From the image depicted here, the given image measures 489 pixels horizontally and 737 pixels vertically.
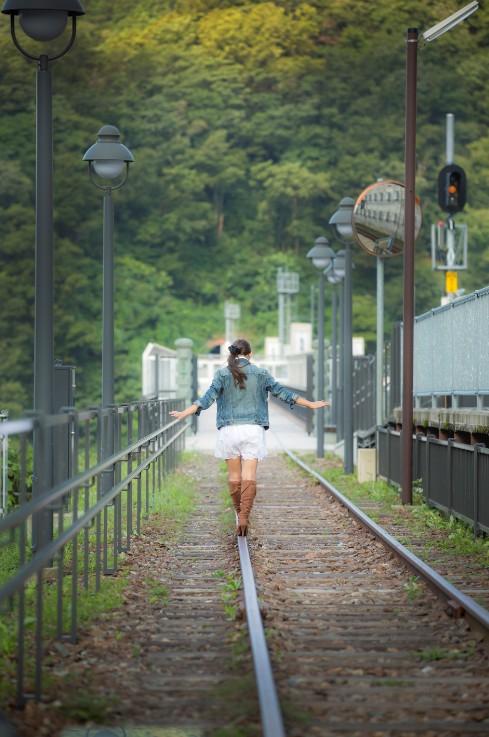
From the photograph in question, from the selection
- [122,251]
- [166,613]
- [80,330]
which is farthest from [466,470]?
[122,251]

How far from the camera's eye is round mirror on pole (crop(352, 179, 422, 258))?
22.1m

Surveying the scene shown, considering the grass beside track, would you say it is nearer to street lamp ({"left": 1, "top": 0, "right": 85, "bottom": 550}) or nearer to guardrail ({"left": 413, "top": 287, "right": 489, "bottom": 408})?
guardrail ({"left": 413, "top": 287, "right": 489, "bottom": 408})

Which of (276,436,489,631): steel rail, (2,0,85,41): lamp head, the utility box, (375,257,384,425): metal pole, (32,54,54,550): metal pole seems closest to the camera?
(276,436,489,631): steel rail

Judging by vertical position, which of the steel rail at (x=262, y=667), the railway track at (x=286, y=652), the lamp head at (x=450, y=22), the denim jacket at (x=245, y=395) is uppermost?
the lamp head at (x=450, y=22)

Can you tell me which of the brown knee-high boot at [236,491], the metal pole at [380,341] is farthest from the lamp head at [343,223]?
the brown knee-high boot at [236,491]

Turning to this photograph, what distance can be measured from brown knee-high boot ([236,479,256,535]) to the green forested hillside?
76.0 meters

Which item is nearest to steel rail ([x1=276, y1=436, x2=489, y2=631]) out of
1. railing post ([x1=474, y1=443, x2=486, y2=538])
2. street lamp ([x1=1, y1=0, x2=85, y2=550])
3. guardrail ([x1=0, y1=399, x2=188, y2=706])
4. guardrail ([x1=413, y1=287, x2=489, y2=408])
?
railing post ([x1=474, y1=443, x2=486, y2=538])

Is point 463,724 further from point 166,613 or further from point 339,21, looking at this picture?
point 339,21

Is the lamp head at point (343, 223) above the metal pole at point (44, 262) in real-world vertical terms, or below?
above

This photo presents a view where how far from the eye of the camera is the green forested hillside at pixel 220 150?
100625 millimetres

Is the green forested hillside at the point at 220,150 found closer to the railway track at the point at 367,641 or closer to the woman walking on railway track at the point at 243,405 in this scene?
the woman walking on railway track at the point at 243,405

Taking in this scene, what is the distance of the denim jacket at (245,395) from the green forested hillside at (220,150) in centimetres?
7648

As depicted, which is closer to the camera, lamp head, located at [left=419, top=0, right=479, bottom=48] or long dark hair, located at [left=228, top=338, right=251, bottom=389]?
long dark hair, located at [left=228, top=338, right=251, bottom=389]

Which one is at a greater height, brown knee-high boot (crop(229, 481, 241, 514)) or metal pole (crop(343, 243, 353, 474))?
metal pole (crop(343, 243, 353, 474))
